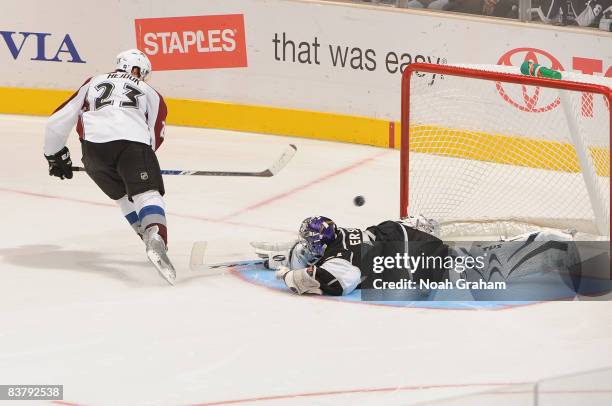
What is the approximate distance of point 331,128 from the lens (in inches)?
355

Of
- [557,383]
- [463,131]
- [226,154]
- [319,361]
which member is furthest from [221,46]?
[557,383]

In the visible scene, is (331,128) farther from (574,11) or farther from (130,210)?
(130,210)

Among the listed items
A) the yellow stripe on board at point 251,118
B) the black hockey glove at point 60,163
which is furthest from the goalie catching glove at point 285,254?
the yellow stripe on board at point 251,118

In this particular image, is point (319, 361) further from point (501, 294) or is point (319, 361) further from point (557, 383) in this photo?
point (557, 383)

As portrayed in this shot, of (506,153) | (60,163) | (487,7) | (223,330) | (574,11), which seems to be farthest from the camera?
(487,7)

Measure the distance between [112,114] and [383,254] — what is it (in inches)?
58.2

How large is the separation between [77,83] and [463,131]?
3.78m

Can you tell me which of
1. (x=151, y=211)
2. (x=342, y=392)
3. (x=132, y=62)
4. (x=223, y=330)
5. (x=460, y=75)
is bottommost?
(x=223, y=330)

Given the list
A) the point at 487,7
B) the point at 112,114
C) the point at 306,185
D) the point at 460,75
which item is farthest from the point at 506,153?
the point at 112,114

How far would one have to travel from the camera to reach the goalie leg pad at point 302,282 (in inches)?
213

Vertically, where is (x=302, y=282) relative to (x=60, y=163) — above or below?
below

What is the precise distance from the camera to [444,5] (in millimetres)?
8461

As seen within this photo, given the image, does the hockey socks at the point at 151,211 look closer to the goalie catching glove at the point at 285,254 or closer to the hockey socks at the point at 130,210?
the hockey socks at the point at 130,210

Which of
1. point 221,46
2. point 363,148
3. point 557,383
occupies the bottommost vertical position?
point 363,148
